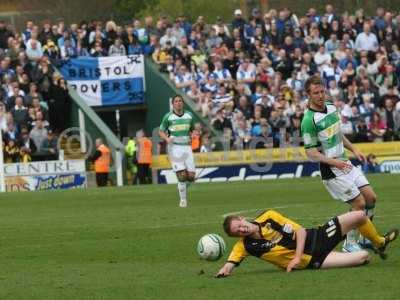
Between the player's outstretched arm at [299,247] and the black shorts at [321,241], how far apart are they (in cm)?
13

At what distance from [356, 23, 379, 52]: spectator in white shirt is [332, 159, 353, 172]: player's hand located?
2828 centimetres

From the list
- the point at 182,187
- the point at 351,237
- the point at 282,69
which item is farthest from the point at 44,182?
the point at 351,237

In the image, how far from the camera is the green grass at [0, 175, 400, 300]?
11305mm

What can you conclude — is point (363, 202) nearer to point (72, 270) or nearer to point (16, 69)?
point (72, 270)

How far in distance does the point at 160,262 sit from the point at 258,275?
1951mm

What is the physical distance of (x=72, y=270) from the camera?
13.5 metres

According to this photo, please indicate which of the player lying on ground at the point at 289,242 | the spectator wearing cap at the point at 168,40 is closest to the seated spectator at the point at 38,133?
the spectator wearing cap at the point at 168,40

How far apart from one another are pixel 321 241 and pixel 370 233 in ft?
2.58

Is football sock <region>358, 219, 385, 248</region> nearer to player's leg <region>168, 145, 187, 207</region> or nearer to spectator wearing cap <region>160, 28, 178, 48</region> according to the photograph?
player's leg <region>168, 145, 187, 207</region>

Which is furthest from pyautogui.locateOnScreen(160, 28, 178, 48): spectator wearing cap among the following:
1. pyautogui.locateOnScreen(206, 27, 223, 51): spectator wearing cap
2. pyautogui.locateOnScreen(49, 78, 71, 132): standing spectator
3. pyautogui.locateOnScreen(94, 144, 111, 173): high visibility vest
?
pyautogui.locateOnScreen(94, 144, 111, 173): high visibility vest

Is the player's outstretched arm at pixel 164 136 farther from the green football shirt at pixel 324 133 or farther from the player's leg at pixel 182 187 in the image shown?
the green football shirt at pixel 324 133

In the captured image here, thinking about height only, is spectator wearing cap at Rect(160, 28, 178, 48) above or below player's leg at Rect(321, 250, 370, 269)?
below

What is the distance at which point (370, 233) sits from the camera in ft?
42.4

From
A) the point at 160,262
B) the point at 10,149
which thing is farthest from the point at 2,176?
the point at 160,262
